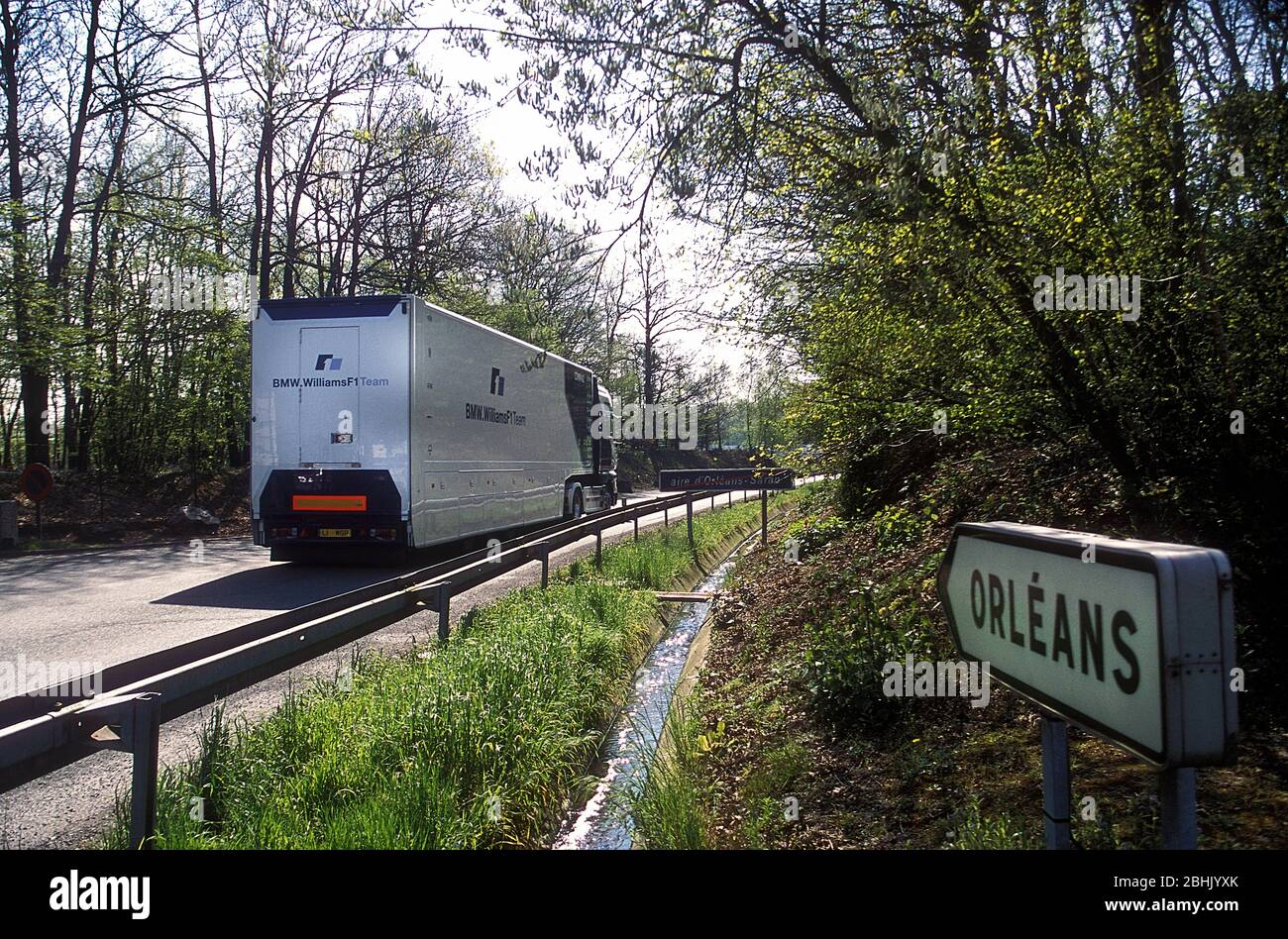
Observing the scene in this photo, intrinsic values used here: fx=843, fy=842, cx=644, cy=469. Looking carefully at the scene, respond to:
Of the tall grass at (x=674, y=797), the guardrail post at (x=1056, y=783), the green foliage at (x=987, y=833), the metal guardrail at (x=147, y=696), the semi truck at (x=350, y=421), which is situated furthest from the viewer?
the semi truck at (x=350, y=421)

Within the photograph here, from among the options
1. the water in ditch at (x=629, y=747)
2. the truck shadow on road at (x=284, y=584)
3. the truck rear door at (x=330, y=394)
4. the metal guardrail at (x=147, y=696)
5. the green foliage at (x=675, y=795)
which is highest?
the truck rear door at (x=330, y=394)

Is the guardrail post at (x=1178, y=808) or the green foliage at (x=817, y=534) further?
the green foliage at (x=817, y=534)

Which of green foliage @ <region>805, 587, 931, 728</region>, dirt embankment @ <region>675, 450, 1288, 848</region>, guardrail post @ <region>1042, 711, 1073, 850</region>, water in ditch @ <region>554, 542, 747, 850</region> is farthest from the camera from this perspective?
green foliage @ <region>805, 587, 931, 728</region>

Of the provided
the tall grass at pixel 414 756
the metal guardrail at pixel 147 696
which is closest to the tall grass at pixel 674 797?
the tall grass at pixel 414 756

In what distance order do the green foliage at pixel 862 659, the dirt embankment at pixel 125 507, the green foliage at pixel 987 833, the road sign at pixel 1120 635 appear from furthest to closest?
the dirt embankment at pixel 125 507, the green foliage at pixel 862 659, the green foliage at pixel 987 833, the road sign at pixel 1120 635

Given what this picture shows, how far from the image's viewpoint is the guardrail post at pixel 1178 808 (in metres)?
1.26

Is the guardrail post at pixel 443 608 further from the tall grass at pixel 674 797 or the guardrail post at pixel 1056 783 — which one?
the guardrail post at pixel 1056 783

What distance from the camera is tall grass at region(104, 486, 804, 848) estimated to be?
10.8ft

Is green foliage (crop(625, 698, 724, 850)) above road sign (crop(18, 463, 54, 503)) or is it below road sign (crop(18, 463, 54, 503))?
below

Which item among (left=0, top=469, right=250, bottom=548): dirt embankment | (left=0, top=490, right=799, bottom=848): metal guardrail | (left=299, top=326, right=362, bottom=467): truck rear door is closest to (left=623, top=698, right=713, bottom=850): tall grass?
(left=0, top=490, right=799, bottom=848): metal guardrail

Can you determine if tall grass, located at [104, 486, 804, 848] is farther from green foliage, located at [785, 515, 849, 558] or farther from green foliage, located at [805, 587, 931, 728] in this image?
green foliage, located at [785, 515, 849, 558]

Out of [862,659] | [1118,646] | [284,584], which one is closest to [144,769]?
[1118,646]

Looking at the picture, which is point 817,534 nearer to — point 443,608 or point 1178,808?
point 443,608
